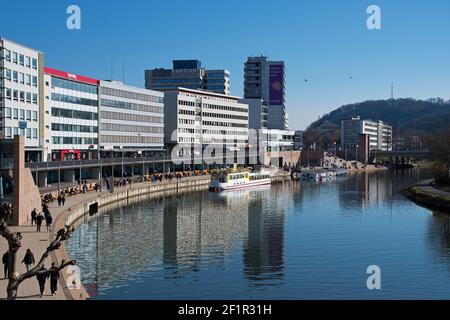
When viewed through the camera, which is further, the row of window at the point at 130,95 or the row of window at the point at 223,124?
the row of window at the point at 223,124

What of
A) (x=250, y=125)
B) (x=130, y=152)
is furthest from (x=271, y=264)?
(x=250, y=125)

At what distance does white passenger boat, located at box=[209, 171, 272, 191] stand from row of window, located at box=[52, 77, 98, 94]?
25.0m

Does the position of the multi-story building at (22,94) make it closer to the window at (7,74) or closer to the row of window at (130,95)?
the window at (7,74)

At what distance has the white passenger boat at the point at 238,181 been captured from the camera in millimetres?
93269

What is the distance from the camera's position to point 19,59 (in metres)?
71.2

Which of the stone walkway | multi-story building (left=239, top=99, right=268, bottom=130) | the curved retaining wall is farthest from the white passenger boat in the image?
multi-story building (left=239, top=99, right=268, bottom=130)

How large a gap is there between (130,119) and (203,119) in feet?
100

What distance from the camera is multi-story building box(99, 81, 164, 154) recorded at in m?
102

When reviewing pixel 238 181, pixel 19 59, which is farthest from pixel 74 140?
pixel 238 181

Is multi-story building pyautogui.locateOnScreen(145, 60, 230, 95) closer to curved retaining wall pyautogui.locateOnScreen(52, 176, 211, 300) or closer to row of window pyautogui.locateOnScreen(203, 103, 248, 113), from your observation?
row of window pyautogui.locateOnScreen(203, 103, 248, 113)

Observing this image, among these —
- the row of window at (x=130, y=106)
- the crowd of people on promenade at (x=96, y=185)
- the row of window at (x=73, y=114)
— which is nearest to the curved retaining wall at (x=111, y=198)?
the crowd of people on promenade at (x=96, y=185)

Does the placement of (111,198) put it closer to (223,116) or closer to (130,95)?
(130,95)

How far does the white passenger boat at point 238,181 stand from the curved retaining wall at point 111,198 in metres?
5.22
